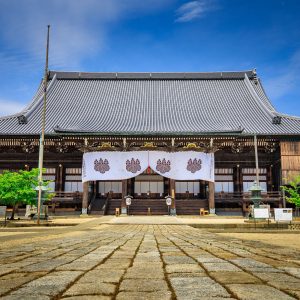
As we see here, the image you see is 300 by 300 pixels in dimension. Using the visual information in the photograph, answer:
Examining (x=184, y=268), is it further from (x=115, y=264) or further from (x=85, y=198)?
(x=85, y=198)

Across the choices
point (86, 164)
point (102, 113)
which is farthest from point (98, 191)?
point (102, 113)

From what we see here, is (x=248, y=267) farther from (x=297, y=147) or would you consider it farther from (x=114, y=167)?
(x=297, y=147)

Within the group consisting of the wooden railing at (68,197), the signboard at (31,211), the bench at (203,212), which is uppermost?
the wooden railing at (68,197)

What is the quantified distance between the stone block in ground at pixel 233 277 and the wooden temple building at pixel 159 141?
2028 centimetres

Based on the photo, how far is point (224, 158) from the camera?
2523 cm

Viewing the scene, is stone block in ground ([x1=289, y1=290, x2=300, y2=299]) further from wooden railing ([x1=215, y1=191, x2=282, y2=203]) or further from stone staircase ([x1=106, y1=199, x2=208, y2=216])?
wooden railing ([x1=215, y1=191, x2=282, y2=203])

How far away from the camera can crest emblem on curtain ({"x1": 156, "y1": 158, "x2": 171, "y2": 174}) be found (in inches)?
915

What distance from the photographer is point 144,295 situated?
5.90 ft

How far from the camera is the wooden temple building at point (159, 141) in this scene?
23.2m

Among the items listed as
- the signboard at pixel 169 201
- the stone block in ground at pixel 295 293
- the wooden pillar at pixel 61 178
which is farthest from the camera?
the wooden pillar at pixel 61 178

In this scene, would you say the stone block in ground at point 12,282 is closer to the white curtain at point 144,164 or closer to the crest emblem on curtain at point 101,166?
the white curtain at point 144,164

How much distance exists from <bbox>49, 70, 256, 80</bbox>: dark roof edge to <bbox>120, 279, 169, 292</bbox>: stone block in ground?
31.4 metres

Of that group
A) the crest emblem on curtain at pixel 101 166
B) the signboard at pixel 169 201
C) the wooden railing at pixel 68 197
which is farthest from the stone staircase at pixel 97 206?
the signboard at pixel 169 201

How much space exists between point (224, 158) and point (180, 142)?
390cm
